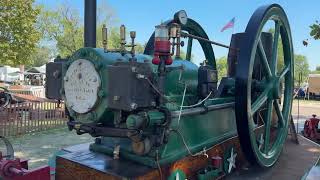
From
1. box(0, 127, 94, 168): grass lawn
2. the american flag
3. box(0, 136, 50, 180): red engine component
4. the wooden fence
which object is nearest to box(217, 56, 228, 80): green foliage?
the american flag

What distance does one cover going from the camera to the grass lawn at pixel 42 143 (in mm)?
5859

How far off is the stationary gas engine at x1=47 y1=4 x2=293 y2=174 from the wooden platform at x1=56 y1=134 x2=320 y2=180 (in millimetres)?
91

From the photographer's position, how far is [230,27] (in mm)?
5789

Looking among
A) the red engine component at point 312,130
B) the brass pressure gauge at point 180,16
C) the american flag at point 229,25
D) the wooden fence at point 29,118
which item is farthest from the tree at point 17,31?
the brass pressure gauge at point 180,16

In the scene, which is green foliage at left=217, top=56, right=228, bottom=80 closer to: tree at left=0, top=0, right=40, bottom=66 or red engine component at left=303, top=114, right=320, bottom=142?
red engine component at left=303, top=114, right=320, bottom=142

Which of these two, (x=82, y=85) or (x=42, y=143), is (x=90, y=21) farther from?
(x=42, y=143)

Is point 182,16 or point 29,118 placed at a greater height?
point 182,16

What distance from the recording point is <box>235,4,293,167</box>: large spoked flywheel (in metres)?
2.75

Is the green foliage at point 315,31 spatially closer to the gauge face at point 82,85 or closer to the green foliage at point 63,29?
the gauge face at point 82,85

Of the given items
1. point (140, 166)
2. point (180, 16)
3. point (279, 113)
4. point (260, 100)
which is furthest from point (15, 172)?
point (279, 113)

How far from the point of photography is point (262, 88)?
322 cm

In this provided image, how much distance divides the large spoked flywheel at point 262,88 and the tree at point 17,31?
446 inches

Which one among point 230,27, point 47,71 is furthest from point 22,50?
point 47,71

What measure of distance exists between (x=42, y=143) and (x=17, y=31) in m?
7.69
